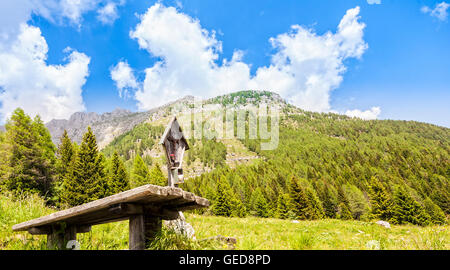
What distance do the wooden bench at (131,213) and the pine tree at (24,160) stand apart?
1159 inches

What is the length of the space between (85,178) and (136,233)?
36737 millimetres

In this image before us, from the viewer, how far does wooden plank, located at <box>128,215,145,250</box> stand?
3.75m

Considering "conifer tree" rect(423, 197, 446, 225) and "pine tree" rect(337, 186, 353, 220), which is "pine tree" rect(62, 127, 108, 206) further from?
"conifer tree" rect(423, 197, 446, 225)

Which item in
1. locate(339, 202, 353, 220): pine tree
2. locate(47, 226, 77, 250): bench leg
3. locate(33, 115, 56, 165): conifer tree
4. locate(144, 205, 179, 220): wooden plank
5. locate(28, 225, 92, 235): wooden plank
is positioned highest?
locate(33, 115, 56, 165): conifer tree

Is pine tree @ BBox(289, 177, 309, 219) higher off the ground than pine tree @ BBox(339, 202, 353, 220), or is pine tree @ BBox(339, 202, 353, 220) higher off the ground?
pine tree @ BBox(289, 177, 309, 219)

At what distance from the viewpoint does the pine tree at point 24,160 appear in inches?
1091

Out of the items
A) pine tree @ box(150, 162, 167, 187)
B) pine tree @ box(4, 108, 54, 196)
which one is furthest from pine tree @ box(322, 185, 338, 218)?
pine tree @ box(4, 108, 54, 196)

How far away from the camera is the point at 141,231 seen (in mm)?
3826

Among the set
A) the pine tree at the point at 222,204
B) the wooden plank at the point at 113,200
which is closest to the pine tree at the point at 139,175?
the pine tree at the point at 222,204

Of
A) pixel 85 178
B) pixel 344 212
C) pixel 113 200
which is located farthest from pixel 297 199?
pixel 113 200

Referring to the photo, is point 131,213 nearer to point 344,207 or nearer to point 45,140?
point 45,140
